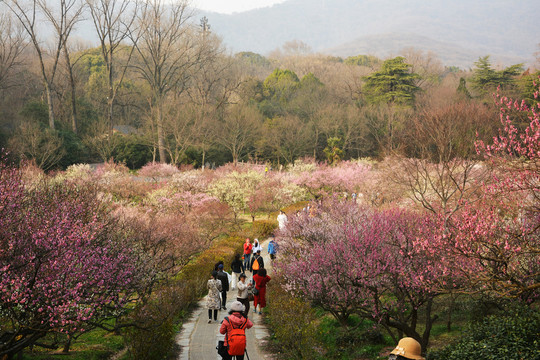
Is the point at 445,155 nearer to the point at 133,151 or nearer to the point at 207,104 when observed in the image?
the point at 133,151

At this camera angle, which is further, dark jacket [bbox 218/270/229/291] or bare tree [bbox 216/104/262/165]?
bare tree [bbox 216/104/262/165]

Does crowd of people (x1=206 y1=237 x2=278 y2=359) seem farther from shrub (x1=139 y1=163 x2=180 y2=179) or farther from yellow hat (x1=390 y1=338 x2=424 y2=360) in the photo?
shrub (x1=139 y1=163 x2=180 y2=179)

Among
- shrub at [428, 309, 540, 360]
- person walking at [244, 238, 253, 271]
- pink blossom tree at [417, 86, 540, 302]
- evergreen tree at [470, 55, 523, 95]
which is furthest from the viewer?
evergreen tree at [470, 55, 523, 95]

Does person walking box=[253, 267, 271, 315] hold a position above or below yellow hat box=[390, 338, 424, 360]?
below

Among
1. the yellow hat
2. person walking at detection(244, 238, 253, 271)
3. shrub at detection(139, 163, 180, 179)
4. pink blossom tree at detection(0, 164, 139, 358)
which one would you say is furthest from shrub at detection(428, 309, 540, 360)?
shrub at detection(139, 163, 180, 179)

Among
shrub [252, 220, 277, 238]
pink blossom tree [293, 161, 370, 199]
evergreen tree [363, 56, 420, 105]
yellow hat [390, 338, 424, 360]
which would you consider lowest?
shrub [252, 220, 277, 238]

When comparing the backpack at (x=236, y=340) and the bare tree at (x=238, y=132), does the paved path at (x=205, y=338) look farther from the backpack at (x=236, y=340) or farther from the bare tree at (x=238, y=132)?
the bare tree at (x=238, y=132)

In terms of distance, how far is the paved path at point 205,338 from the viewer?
9.37m

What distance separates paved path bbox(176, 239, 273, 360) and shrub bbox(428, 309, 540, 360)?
3918 mm

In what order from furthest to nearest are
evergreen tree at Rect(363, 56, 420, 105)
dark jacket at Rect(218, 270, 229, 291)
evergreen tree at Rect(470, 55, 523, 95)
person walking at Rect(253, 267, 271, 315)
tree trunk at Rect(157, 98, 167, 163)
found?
evergreen tree at Rect(363, 56, 420, 105), evergreen tree at Rect(470, 55, 523, 95), tree trunk at Rect(157, 98, 167, 163), person walking at Rect(253, 267, 271, 315), dark jacket at Rect(218, 270, 229, 291)

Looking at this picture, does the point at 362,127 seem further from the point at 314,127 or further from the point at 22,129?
the point at 22,129

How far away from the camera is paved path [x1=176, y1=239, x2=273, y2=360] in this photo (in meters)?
9.37

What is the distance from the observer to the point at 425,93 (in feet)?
174

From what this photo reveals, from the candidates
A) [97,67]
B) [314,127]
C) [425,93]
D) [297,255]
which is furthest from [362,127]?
[97,67]
